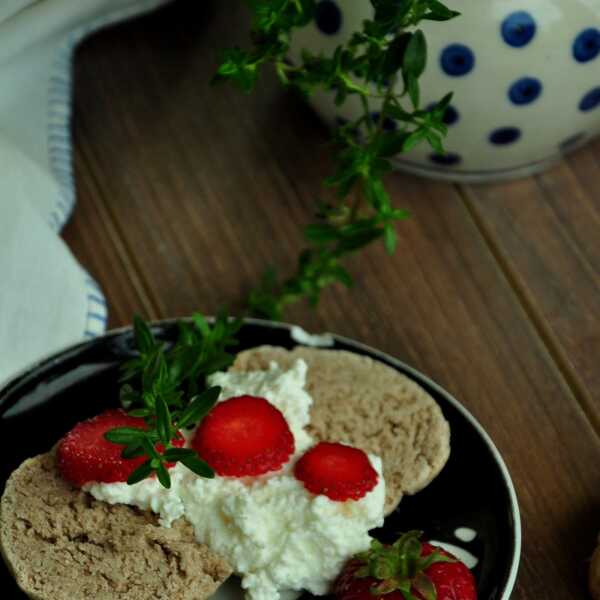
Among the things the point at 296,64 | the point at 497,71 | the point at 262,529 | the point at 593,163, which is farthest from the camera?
the point at 593,163

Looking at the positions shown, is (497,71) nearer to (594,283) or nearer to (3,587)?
(594,283)

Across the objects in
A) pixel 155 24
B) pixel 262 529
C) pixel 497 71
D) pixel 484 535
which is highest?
pixel 155 24

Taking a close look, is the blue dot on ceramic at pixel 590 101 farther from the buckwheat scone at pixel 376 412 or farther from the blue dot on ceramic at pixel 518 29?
the buckwheat scone at pixel 376 412

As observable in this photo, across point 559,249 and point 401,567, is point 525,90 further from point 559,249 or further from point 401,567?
point 401,567

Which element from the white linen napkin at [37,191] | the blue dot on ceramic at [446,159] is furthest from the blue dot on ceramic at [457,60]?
the white linen napkin at [37,191]

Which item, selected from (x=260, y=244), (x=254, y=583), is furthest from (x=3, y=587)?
(x=260, y=244)

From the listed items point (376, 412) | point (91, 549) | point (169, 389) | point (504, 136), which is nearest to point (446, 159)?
point (504, 136)

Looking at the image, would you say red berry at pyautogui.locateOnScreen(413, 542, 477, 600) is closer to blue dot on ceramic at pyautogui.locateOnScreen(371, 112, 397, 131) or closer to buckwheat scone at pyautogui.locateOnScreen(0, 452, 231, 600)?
buckwheat scone at pyautogui.locateOnScreen(0, 452, 231, 600)

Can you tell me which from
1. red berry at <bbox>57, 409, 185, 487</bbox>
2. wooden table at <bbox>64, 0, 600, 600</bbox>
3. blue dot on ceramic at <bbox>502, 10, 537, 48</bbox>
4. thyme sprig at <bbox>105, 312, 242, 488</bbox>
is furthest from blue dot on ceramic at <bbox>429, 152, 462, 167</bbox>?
red berry at <bbox>57, 409, 185, 487</bbox>
